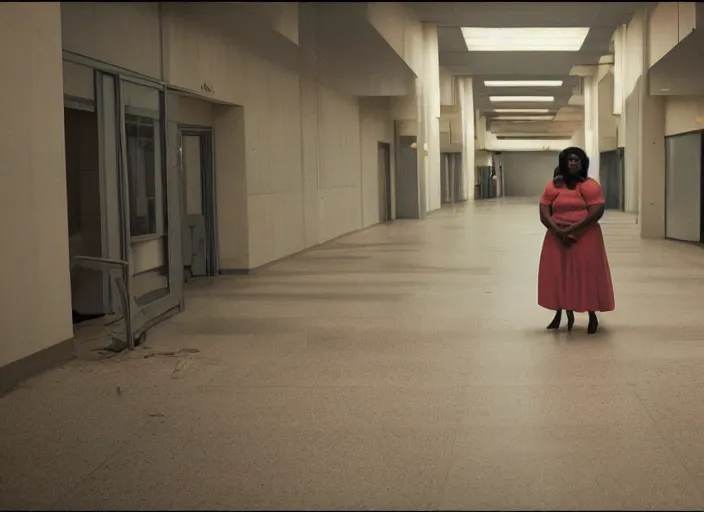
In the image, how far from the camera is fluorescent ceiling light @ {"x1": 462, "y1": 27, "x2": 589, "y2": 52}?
3846 cm

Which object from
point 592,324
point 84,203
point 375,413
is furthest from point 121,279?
point 592,324

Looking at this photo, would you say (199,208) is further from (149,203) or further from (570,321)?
(570,321)

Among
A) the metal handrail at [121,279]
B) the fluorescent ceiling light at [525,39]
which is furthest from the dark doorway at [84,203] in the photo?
the fluorescent ceiling light at [525,39]

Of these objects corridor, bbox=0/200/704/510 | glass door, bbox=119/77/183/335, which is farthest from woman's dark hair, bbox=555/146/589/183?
glass door, bbox=119/77/183/335

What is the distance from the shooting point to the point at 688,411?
742 centimetres

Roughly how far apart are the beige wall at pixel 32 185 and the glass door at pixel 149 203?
2294 mm

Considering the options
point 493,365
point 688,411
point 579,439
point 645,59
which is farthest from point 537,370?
point 645,59

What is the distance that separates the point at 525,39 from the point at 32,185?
3299 cm

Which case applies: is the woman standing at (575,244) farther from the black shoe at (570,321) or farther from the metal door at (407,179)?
the metal door at (407,179)

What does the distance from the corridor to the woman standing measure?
42cm

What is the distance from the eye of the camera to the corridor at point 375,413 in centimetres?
565

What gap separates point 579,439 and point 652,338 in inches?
175

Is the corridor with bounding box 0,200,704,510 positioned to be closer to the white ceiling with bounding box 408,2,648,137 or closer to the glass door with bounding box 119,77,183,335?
the glass door with bounding box 119,77,183,335

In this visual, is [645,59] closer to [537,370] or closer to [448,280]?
[448,280]
